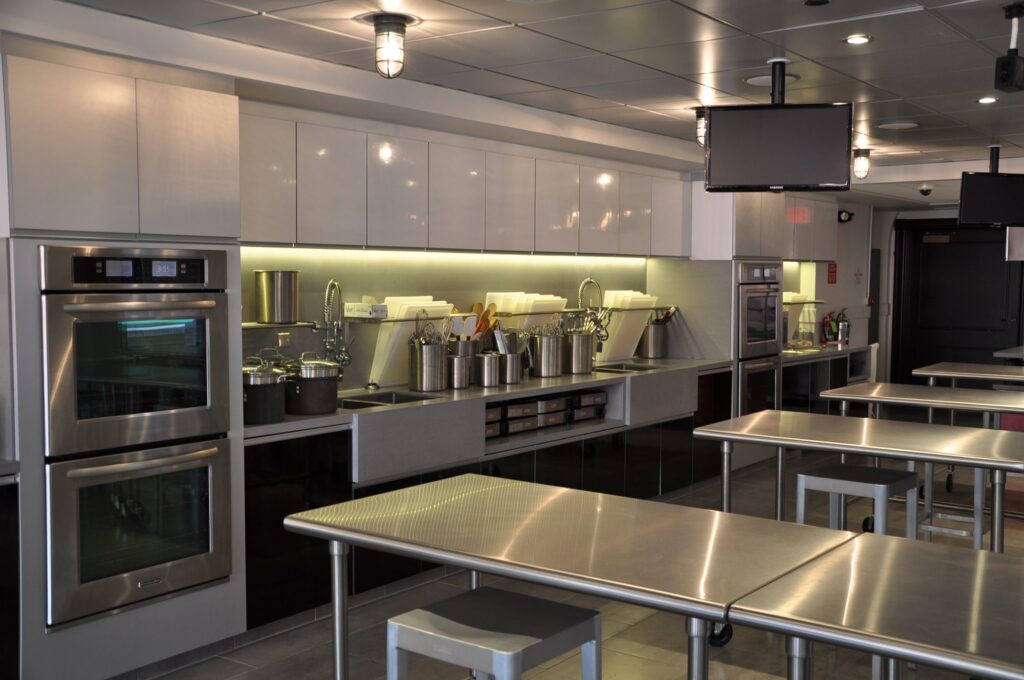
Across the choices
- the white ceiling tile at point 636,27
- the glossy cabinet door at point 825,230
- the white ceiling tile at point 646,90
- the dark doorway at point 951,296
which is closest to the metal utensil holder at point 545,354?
the white ceiling tile at point 646,90

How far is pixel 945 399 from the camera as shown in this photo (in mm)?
5043

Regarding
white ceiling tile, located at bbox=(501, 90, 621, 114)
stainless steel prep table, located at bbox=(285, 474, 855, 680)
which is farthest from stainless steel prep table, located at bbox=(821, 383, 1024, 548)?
stainless steel prep table, located at bbox=(285, 474, 855, 680)

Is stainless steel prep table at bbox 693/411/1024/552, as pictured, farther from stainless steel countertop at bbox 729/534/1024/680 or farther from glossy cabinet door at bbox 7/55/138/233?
glossy cabinet door at bbox 7/55/138/233

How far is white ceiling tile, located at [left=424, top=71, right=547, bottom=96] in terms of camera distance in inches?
185

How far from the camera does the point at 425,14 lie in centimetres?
365

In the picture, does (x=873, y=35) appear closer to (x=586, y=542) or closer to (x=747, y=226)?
(x=586, y=542)

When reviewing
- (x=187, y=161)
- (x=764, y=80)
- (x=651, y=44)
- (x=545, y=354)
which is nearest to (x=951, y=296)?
(x=545, y=354)

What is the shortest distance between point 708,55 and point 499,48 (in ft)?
3.01

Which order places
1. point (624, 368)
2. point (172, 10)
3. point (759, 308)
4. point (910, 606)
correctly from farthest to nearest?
point (759, 308) → point (624, 368) → point (172, 10) → point (910, 606)

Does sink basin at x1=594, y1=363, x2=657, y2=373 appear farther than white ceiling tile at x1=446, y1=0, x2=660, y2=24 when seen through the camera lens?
Yes

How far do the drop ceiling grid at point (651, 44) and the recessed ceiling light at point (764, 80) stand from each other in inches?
1.9

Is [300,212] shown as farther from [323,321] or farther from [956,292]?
[956,292]

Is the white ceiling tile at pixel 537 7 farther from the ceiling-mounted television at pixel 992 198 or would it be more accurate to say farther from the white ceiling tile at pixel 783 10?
the ceiling-mounted television at pixel 992 198

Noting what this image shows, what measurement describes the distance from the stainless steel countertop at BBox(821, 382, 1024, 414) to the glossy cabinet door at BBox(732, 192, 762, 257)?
188cm
